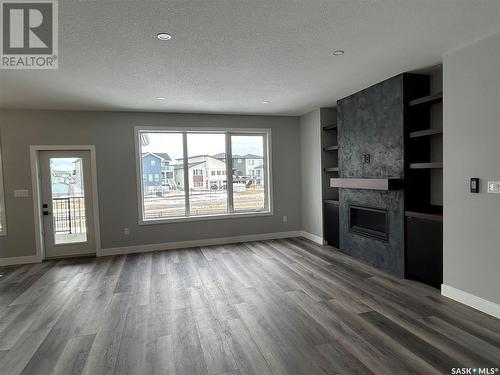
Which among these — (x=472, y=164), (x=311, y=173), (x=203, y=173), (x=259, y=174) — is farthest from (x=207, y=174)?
(x=472, y=164)

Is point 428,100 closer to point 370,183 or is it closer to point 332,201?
point 370,183

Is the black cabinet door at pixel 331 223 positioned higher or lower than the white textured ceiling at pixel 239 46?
lower

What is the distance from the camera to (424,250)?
3525mm

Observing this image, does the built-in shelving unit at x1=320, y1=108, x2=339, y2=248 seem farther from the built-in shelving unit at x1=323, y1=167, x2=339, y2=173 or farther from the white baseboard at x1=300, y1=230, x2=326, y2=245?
the white baseboard at x1=300, y1=230, x2=326, y2=245

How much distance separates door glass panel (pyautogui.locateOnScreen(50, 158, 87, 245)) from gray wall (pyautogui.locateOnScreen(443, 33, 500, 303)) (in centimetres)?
582

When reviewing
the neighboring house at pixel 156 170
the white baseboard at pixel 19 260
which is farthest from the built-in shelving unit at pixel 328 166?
the white baseboard at pixel 19 260

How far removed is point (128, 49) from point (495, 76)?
355 cm

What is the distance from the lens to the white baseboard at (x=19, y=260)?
4.93m

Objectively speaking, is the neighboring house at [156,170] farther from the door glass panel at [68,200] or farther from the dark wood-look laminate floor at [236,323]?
the dark wood-look laminate floor at [236,323]

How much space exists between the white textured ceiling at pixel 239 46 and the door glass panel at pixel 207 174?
1.57 meters

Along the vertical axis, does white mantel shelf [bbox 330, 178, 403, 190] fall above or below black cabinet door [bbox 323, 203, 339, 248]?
above

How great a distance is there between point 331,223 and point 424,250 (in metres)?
2.05

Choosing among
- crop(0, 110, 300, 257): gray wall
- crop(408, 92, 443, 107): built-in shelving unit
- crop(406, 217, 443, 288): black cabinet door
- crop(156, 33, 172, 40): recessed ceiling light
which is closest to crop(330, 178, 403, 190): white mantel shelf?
crop(406, 217, 443, 288): black cabinet door

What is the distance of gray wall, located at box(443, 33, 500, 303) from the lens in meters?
2.71
